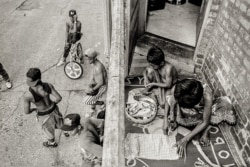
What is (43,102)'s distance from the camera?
3.68m

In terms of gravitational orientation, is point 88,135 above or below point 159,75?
below

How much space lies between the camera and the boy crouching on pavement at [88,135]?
9.86 feet

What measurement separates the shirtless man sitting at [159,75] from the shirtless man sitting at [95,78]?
80 cm

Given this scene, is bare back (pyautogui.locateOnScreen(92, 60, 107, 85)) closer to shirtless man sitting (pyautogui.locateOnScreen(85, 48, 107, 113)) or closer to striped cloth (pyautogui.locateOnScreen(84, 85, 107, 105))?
shirtless man sitting (pyautogui.locateOnScreen(85, 48, 107, 113))

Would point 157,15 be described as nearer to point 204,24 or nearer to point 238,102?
point 204,24

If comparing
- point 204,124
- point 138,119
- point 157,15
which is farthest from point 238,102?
point 157,15

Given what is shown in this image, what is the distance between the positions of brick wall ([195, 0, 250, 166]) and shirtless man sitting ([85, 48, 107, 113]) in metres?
2.07

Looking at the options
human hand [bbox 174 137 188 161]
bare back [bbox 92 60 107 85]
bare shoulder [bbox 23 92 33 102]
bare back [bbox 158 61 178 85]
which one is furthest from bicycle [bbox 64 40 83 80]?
human hand [bbox 174 137 188 161]

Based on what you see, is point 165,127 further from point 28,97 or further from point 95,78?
point 28,97

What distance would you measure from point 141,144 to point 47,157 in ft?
6.22

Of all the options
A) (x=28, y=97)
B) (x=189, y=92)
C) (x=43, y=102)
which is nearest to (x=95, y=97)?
(x=43, y=102)

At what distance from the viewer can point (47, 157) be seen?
4.13 meters

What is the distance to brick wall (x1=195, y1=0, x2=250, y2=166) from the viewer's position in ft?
10.2

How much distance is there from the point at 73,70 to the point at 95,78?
1.90m
